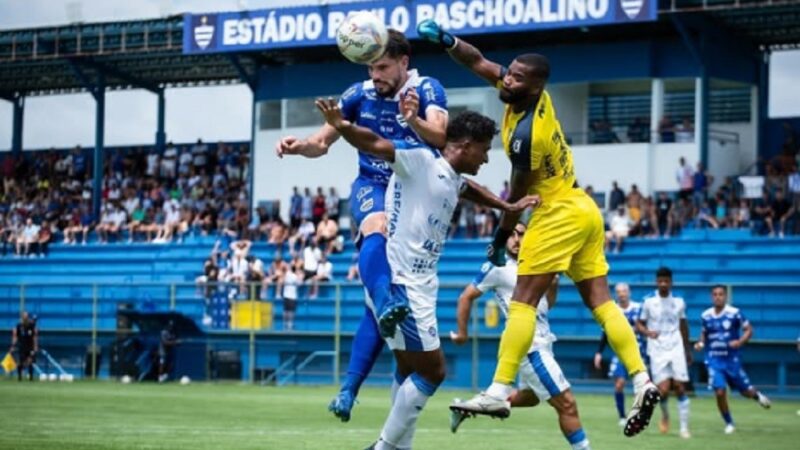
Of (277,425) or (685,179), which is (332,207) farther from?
(277,425)

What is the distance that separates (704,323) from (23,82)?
4129cm

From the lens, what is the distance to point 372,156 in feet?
42.9

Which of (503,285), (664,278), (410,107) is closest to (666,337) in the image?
(664,278)

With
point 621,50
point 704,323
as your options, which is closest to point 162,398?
point 704,323

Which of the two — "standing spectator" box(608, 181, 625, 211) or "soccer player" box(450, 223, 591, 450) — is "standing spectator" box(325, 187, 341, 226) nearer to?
"standing spectator" box(608, 181, 625, 211)

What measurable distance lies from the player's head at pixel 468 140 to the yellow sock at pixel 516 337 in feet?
4.56

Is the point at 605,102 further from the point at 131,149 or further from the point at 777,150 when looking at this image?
the point at 131,149

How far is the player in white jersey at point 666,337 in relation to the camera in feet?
80.7

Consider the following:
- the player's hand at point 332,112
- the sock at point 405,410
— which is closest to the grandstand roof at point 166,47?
the sock at point 405,410

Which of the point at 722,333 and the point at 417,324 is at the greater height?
the point at 417,324

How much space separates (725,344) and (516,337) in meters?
14.3

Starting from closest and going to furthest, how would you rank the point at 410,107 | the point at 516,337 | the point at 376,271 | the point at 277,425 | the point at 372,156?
the point at 410,107 < the point at 376,271 < the point at 516,337 < the point at 372,156 < the point at 277,425


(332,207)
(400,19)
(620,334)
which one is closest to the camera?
(620,334)

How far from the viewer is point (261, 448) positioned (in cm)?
1563
